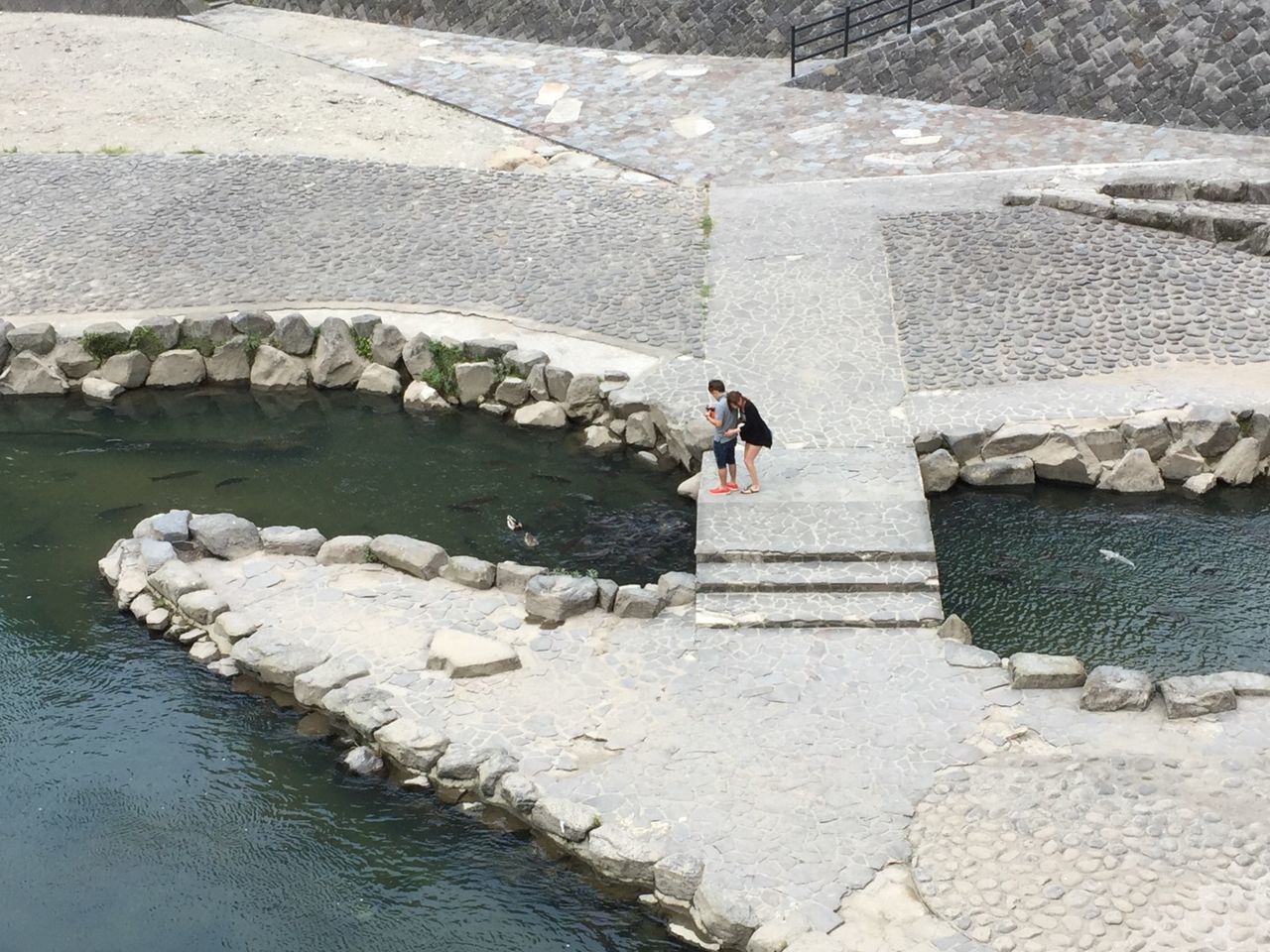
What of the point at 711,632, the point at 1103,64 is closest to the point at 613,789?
the point at 711,632

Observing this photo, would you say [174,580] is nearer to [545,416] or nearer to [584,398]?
[545,416]

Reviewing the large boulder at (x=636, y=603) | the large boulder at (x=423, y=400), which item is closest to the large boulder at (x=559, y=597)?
the large boulder at (x=636, y=603)

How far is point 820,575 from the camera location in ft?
51.4

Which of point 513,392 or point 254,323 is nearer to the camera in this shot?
point 513,392

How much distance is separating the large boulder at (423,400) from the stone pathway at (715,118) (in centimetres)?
663

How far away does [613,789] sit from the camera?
43.1ft

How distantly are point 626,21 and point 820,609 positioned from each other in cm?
1935

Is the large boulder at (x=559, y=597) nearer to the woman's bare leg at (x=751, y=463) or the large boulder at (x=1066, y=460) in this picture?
the woman's bare leg at (x=751, y=463)

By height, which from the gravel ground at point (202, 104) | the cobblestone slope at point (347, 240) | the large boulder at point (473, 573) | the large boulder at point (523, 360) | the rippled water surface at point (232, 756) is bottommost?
the rippled water surface at point (232, 756)

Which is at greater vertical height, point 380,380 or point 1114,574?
point 380,380

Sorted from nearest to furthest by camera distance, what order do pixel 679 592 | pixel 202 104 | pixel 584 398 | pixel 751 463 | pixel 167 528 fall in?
1. pixel 679 592
2. pixel 751 463
3. pixel 167 528
4. pixel 584 398
5. pixel 202 104

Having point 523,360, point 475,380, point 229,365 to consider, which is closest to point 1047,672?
point 523,360

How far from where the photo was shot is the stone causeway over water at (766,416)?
1235 centimetres

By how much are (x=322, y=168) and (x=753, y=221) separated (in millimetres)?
7617
